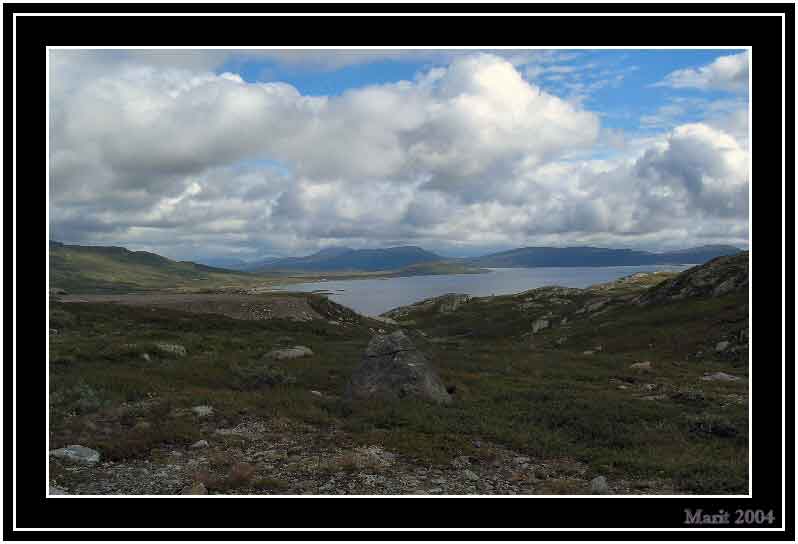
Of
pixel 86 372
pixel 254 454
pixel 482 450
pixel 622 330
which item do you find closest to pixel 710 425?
pixel 482 450

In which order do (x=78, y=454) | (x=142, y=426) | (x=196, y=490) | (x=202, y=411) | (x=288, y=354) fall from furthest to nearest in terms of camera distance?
(x=288, y=354)
(x=202, y=411)
(x=142, y=426)
(x=78, y=454)
(x=196, y=490)

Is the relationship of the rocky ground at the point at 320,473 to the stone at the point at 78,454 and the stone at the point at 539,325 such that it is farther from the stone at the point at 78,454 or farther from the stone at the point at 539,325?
the stone at the point at 539,325

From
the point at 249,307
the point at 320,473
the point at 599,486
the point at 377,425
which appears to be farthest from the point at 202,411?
the point at 249,307

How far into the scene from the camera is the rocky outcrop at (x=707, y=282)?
5500cm

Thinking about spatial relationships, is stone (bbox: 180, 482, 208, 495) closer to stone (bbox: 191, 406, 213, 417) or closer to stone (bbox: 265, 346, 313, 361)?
stone (bbox: 191, 406, 213, 417)

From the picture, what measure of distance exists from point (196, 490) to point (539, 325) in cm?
7014

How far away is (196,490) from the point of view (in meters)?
8.89

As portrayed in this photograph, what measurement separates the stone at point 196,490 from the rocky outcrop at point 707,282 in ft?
195

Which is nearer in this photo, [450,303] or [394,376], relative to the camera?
[394,376]

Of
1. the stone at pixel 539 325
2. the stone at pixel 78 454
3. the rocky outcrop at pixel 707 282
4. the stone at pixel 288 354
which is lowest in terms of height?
the stone at pixel 539 325

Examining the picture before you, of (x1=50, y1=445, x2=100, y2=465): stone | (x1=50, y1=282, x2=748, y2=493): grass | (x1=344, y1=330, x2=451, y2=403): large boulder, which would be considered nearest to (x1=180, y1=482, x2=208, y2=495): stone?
(x1=50, y1=282, x2=748, y2=493): grass

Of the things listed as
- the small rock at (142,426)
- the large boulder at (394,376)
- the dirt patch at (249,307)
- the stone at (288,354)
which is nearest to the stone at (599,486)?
the large boulder at (394,376)

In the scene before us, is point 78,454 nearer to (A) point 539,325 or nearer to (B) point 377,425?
(B) point 377,425
